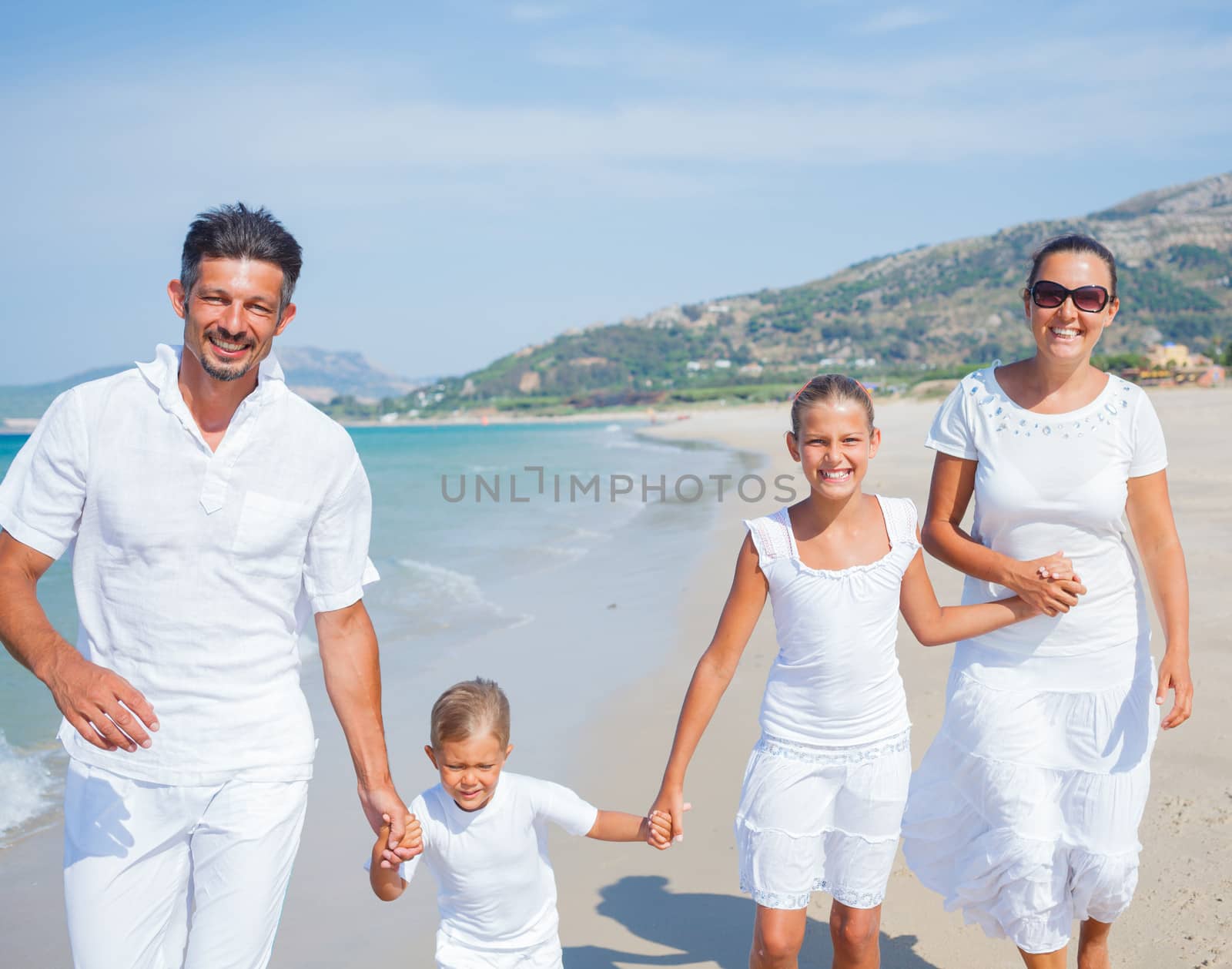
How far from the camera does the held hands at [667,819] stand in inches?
113

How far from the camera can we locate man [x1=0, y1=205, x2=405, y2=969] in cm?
232

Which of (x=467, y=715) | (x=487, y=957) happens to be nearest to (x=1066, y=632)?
(x=467, y=715)

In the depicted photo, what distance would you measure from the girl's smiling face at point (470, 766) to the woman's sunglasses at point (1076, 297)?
2012 millimetres

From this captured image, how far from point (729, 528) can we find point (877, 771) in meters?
12.7

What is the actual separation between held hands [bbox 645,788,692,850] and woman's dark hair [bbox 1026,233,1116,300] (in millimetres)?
1816

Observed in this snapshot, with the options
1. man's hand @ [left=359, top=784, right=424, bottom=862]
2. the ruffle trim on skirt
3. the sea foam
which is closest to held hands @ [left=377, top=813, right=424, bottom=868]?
man's hand @ [left=359, top=784, right=424, bottom=862]

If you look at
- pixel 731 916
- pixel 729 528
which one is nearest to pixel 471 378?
pixel 729 528

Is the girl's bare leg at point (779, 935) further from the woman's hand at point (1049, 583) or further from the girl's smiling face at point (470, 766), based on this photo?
the woman's hand at point (1049, 583)

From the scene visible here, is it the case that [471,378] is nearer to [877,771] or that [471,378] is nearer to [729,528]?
[729,528]

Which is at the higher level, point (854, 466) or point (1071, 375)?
point (1071, 375)

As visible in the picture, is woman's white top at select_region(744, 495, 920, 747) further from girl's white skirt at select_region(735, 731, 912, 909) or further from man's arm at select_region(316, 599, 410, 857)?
man's arm at select_region(316, 599, 410, 857)

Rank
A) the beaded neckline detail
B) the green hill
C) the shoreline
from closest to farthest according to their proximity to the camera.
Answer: the beaded neckline detail < the shoreline < the green hill

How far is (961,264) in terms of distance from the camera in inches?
6314

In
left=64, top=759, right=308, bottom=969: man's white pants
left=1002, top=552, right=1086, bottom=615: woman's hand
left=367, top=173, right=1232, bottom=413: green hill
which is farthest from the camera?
left=367, top=173, right=1232, bottom=413: green hill
